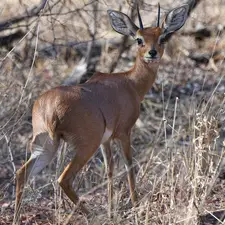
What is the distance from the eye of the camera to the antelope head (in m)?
7.06

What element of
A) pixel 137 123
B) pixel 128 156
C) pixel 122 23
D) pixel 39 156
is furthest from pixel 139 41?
pixel 137 123

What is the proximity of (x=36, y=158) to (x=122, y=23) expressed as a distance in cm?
187

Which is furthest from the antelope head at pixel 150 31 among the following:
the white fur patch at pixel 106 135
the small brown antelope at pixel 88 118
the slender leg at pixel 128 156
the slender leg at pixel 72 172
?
the slender leg at pixel 72 172

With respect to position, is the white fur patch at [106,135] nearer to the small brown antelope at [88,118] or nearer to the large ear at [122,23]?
the small brown antelope at [88,118]

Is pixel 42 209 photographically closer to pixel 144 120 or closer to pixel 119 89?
pixel 119 89

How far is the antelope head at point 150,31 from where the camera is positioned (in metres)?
7.06

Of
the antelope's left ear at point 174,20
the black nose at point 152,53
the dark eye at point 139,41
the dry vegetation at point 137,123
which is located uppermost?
the antelope's left ear at point 174,20

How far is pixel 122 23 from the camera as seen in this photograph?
7.34 m

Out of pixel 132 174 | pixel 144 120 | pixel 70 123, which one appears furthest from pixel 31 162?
pixel 144 120

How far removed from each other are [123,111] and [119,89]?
0.24 meters

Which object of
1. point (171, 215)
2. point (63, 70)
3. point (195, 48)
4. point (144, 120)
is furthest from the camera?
point (195, 48)

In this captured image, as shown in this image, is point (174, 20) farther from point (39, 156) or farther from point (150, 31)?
point (39, 156)

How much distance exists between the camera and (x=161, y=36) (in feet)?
23.4

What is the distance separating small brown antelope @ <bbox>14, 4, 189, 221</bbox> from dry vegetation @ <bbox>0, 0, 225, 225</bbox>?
7.6 inches
